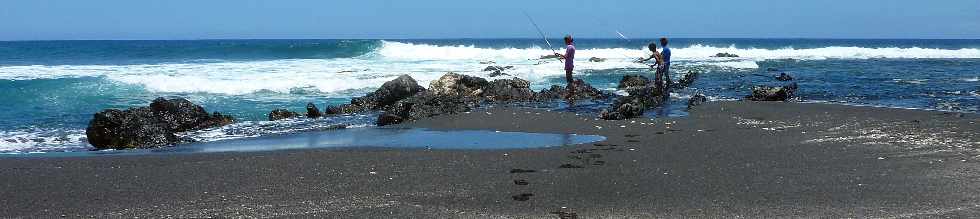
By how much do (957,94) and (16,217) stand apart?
17.5m

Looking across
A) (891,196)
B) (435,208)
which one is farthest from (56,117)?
(891,196)

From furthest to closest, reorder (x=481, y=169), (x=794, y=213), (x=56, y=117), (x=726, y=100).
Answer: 1. (x=726, y=100)
2. (x=56, y=117)
3. (x=481, y=169)
4. (x=794, y=213)

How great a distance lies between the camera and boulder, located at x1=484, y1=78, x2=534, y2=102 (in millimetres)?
15758

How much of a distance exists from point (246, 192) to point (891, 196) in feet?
15.9

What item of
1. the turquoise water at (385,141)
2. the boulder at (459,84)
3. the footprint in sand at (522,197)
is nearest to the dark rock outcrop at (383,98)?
the boulder at (459,84)

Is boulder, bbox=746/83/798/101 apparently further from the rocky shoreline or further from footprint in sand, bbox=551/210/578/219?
footprint in sand, bbox=551/210/578/219

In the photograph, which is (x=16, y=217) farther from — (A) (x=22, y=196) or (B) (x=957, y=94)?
(B) (x=957, y=94)

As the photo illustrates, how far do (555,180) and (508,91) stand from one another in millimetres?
9973

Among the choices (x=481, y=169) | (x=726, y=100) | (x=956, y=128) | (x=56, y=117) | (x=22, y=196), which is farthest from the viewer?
(x=726, y=100)

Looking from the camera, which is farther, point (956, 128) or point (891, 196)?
point (956, 128)

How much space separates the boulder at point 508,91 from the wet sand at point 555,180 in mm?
6463

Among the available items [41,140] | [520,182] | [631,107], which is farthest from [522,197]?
[41,140]

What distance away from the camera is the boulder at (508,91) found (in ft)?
51.7

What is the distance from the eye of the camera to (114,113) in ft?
31.7
